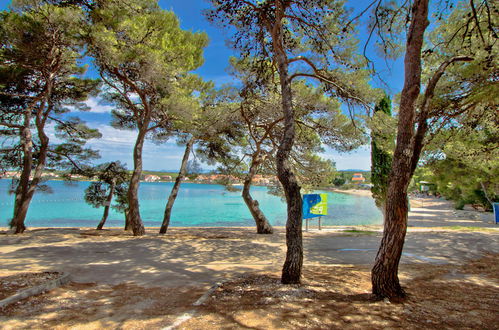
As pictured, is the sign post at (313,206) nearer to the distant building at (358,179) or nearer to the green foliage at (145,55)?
the green foliage at (145,55)

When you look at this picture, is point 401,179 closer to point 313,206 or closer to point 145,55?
point 145,55

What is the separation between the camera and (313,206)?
10.7 metres

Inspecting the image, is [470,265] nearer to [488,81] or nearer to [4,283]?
[488,81]

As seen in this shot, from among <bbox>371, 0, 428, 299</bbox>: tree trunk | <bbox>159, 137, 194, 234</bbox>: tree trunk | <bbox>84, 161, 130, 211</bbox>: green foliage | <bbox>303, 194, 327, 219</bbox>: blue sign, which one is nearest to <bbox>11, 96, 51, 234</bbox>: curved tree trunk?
<bbox>84, 161, 130, 211</bbox>: green foliage

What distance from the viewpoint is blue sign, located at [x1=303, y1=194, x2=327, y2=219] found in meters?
10.6

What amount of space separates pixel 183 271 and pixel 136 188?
5250 mm

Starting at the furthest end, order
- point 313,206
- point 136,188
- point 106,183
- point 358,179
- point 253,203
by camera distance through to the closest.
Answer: point 358,179 < point 106,183 < point 313,206 < point 253,203 < point 136,188

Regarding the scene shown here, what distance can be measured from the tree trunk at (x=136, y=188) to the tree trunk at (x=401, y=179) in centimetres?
779

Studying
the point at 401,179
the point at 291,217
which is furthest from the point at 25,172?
the point at 401,179

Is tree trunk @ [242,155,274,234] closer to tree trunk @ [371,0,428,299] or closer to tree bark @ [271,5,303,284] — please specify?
tree bark @ [271,5,303,284]

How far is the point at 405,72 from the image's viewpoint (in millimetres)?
3305

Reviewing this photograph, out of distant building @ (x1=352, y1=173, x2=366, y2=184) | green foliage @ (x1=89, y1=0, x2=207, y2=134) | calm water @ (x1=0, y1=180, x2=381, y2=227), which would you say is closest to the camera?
green foliage @ (x1=89, y1=0, x2=207, y2=134)

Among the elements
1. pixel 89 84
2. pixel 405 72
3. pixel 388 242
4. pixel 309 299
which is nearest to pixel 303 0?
pixel 405 72

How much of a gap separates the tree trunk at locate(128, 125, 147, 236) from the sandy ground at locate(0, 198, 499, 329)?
4.92ft
